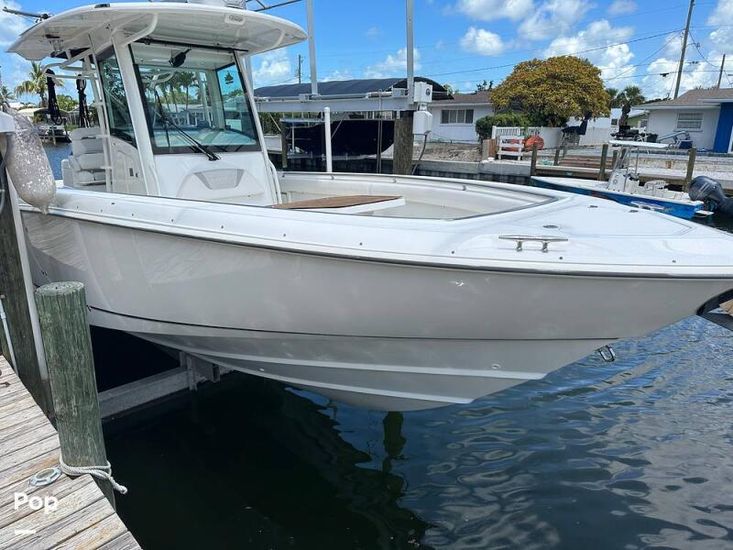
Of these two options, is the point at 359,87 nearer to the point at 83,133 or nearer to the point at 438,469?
the point at 83,133

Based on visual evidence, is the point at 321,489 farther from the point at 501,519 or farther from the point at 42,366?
the point at 42,366

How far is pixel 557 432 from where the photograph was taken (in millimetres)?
4391

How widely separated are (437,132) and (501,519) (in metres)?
32.7

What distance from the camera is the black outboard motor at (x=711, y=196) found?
13.2 metres

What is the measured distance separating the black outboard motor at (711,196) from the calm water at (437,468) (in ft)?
31.9

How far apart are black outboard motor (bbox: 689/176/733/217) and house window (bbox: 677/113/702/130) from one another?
1729 centimetres

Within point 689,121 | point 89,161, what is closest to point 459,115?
point 689,121

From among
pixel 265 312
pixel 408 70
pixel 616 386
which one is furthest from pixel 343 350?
pixel 408 70

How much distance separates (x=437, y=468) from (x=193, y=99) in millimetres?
3526

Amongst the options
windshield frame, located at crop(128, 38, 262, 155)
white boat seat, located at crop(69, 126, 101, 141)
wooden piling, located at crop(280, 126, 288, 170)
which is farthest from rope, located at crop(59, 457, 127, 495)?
wooden piling, located at crop(280, 126, 288, 170)

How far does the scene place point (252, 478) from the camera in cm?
384

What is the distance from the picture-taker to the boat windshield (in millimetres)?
4129

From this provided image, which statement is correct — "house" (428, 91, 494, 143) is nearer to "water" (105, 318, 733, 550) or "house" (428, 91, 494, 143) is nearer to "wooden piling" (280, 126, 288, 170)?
"wooden piling" (280, 126, 288, 170)

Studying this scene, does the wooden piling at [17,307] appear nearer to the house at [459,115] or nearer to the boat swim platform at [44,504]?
the boat swim platform at [44,504]
